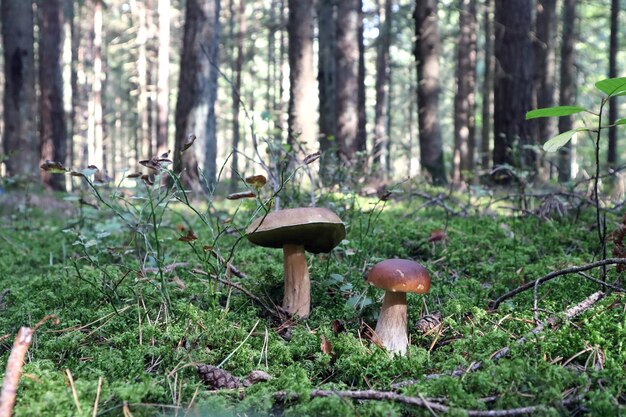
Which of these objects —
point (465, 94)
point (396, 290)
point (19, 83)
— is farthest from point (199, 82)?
point (465, 94)

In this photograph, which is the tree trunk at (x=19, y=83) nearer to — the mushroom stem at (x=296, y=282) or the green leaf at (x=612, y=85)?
the mushroom stem at (x=296, y=282)

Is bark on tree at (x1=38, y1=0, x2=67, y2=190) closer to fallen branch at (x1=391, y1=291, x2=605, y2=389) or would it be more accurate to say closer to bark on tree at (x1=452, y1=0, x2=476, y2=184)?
bark on tree at (x1=452, y1=0, x2=476, y2=184)

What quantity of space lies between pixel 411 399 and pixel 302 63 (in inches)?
337

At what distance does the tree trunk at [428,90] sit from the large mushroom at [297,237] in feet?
24.7

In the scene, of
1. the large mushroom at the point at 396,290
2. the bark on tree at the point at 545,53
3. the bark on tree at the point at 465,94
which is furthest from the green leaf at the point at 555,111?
the bark on tree at the point at 545,53

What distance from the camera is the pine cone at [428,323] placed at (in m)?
2.19

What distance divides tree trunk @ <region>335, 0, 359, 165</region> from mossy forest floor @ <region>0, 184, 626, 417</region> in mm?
6061

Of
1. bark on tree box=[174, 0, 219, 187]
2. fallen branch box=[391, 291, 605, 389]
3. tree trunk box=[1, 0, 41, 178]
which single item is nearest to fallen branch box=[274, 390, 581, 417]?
fallen branch box=[391, 291, 605, 389]

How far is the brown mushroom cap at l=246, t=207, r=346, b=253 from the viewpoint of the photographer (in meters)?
2.01

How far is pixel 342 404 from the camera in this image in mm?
1473

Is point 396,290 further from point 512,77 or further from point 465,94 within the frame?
point 465,94

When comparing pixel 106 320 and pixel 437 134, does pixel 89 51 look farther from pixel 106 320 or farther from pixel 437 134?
pixel 106 320

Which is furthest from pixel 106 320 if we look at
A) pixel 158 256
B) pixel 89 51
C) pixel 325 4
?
pixel 89 51

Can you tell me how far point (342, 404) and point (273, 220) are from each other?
860 mm
